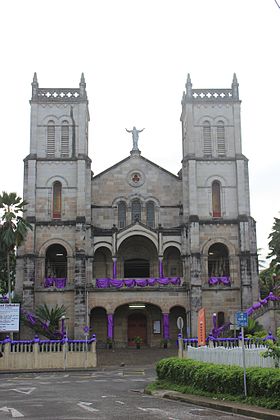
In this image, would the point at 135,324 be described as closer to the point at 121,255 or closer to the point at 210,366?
the point at 121,255

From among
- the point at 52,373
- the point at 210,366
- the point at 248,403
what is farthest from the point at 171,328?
the point at 248,403

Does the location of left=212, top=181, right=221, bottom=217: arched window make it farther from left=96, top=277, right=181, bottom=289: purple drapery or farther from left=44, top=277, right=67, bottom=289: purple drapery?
left=44, top=277, right=67, bottom=289: purple drapery

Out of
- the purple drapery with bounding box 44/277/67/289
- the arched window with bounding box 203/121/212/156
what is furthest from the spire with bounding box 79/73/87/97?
the purple drapery with bounding box 44/277/67/289

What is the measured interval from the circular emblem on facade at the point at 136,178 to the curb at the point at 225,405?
3212 cm

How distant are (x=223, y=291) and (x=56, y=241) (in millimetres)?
13251

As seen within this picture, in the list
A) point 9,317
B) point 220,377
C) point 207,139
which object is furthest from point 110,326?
point 220,377

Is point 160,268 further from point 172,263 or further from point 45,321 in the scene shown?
point 45,321

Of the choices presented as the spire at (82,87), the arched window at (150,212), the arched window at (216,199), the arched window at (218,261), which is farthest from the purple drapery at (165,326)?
the spire at (82,87)

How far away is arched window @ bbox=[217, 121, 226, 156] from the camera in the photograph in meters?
50.4

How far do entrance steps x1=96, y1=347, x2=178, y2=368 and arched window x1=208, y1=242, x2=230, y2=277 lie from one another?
7.55 metres

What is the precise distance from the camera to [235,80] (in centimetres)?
5147

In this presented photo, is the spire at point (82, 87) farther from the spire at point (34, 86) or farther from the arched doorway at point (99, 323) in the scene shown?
the arched doorway at point (99, 323)

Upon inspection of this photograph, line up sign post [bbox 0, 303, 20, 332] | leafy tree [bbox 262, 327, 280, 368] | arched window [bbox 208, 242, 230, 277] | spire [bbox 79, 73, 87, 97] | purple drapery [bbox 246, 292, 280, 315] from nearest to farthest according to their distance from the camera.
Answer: leafy tree [bbox 262, 327, 280, 368], sign post [bbox 0, 303, 20, 332], purple drapery [bbox 246, 292, 280, 315], arched window [bbox 208, 242, 230, 277], spire [bbox 79, 73, 87, 97]

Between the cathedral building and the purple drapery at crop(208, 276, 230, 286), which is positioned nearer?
the cathedral building
